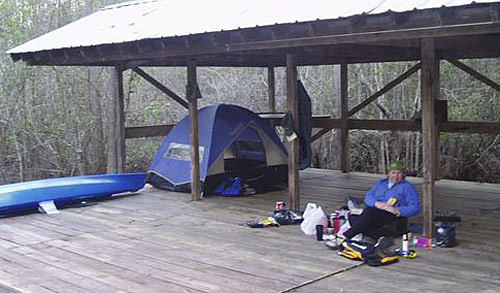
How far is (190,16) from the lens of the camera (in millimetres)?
7605

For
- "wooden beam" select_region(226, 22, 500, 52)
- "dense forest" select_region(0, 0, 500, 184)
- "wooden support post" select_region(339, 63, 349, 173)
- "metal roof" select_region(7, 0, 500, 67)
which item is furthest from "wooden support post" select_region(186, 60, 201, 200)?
"dense forest" select_region(0, 0, 500, 184)

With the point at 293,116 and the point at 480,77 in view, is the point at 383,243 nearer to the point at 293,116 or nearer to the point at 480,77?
the point at 293,116

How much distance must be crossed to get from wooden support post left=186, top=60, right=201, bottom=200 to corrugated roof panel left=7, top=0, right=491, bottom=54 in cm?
78

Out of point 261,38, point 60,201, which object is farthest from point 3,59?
point 261,38

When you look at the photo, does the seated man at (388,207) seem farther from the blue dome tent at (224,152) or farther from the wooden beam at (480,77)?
the wooden beam at (480,77)

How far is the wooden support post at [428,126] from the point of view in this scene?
5.59 meters

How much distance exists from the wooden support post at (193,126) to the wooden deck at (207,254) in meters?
0.28

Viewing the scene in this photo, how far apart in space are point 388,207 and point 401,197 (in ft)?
0.72

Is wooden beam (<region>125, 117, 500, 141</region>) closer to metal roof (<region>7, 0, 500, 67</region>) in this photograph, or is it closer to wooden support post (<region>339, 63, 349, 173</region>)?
wooden support post (<region>339, 63, 349, 173</region>)

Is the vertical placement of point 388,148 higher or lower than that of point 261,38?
lower

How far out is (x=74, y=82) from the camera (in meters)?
12.9

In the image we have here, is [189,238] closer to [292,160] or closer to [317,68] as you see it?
[292,160]

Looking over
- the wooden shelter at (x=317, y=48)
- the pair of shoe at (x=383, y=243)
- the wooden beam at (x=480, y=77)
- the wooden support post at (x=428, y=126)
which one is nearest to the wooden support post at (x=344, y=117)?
the wooden shelter at (x=317, y=48)

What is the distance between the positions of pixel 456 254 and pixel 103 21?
6.59 meters
